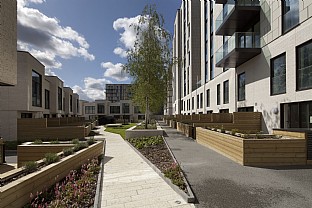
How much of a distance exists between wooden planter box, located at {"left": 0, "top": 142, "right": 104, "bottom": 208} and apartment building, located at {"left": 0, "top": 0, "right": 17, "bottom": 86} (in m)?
7.28

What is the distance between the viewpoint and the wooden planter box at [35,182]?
383 centimetres

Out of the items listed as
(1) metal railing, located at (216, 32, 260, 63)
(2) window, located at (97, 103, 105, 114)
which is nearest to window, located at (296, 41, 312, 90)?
(1) metal railing, located at (216, 32, 260, 63)

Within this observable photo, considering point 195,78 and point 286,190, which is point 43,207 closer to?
point 286,190

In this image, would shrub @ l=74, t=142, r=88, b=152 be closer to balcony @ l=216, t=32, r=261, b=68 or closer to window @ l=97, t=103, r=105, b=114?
balcony @ l=216, t=32, r=261, b=68

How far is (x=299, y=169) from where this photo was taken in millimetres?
6996

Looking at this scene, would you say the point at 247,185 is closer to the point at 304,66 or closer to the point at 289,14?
the point at 304,66

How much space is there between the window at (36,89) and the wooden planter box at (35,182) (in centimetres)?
2017

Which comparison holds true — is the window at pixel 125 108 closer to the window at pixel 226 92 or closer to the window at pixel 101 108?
the window at pixel 101 108

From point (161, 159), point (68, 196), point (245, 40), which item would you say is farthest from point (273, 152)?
point (245, 40)

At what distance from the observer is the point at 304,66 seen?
1148 centimetres

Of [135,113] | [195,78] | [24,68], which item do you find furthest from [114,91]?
[24,68]

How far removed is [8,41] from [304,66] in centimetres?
1599

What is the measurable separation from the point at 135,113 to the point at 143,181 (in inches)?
2903

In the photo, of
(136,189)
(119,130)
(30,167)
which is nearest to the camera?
(30,167)
